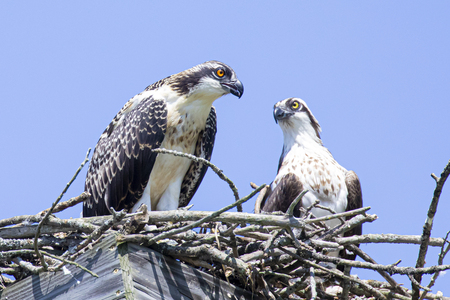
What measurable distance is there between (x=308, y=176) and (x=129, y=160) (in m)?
2.10

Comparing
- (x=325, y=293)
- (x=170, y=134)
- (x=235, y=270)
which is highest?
(x=170, y=134)

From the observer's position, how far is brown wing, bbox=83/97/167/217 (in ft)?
20.7

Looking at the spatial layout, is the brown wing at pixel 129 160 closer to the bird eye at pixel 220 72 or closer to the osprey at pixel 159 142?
the osprey at pixel 159 142

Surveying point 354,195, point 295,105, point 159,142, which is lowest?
point 354,195

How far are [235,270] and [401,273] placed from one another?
3.86 feet

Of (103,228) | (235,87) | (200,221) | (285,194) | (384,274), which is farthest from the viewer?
(235,87)

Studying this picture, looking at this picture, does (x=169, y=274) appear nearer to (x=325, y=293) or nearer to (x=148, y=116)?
(x=325, y=293)

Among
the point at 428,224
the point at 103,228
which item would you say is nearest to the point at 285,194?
the point at 103,228

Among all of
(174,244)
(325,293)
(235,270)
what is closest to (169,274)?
(174,244)

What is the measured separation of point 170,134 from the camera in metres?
6.57

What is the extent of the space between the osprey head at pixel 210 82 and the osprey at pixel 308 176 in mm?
1143

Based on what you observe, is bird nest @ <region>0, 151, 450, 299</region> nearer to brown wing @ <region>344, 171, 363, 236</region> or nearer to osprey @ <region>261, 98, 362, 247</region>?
osprey @ <region>261, 98, 362, 247</region>

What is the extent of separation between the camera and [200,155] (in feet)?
22.6

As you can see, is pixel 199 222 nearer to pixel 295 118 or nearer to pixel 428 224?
pixel 428 224
